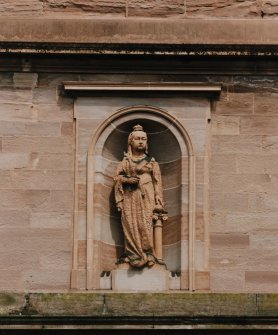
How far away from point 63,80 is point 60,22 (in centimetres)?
81

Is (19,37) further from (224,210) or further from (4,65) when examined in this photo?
(224,210)

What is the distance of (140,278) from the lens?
35.6m

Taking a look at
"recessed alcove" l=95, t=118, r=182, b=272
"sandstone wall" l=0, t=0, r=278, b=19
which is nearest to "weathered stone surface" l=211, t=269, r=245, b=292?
"recessed alcove" l=95, t=118, r=182, b=272

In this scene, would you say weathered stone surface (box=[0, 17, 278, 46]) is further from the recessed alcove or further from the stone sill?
the stone sill

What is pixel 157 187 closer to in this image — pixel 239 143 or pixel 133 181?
pixel 133 181

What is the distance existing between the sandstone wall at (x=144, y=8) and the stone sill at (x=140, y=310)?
4365 millimetres

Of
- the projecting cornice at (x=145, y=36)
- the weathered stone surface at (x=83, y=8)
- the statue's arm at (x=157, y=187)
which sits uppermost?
the weathered stone surface at (x=83, y=8)

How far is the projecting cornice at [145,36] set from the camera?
119 feet

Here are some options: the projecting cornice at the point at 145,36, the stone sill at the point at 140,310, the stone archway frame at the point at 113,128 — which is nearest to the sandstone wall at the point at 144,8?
the projecting cornice at the point at 145,36

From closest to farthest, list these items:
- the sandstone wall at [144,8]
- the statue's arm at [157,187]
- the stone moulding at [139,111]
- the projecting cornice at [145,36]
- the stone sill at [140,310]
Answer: the stone sill at [140,310]
the statue's arm at [157,187]
the stone moulding at [139,111]
the projecting cornice at [145,36]
the sandstone wall at [144,8]

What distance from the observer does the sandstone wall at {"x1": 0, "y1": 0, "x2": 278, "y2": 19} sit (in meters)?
36.6

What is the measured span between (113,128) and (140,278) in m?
2.13

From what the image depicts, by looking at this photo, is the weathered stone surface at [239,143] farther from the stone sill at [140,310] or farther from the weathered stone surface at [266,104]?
the stone sill at [140,310]

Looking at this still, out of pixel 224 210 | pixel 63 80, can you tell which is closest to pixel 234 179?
pixel 224 210
